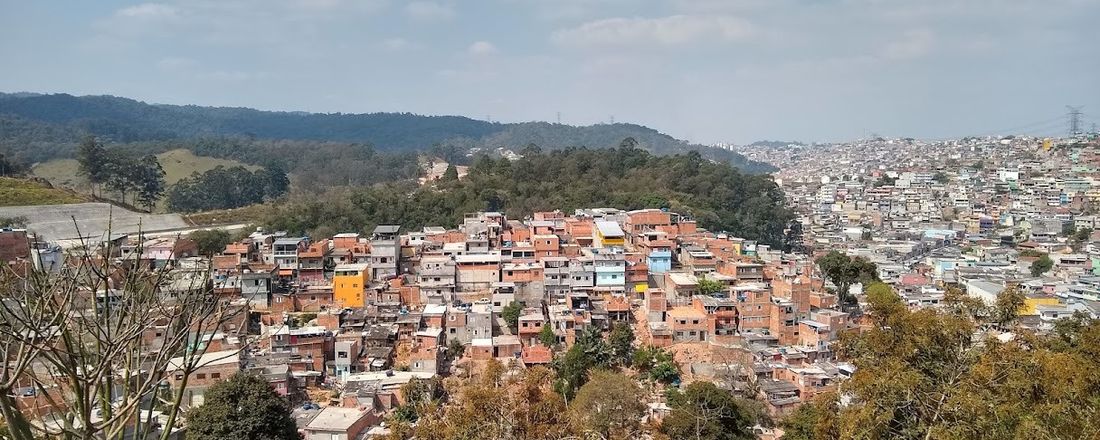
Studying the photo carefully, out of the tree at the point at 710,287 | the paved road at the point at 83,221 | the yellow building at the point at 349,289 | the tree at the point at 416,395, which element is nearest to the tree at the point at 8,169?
the paved road at the point at 83,221

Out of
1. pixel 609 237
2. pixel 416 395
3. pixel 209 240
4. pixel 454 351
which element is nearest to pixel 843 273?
pixel 609 237

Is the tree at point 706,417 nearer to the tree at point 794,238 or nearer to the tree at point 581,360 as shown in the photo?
the tree at point 581,360

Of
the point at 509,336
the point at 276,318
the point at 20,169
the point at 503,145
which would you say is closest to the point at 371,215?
the point at 276,318

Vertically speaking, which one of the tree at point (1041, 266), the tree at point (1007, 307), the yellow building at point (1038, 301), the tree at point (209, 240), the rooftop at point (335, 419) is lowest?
the rooftop at point (335, 419)

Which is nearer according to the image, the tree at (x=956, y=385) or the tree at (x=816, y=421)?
the tree at (x=956, y=385)

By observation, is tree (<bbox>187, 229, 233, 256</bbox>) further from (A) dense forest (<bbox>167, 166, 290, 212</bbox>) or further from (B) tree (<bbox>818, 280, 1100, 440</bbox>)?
(B) tree (<bbox>818, 280, 1100, 440</bbox>)

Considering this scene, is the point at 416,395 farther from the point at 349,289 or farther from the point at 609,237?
the point at 609,237
